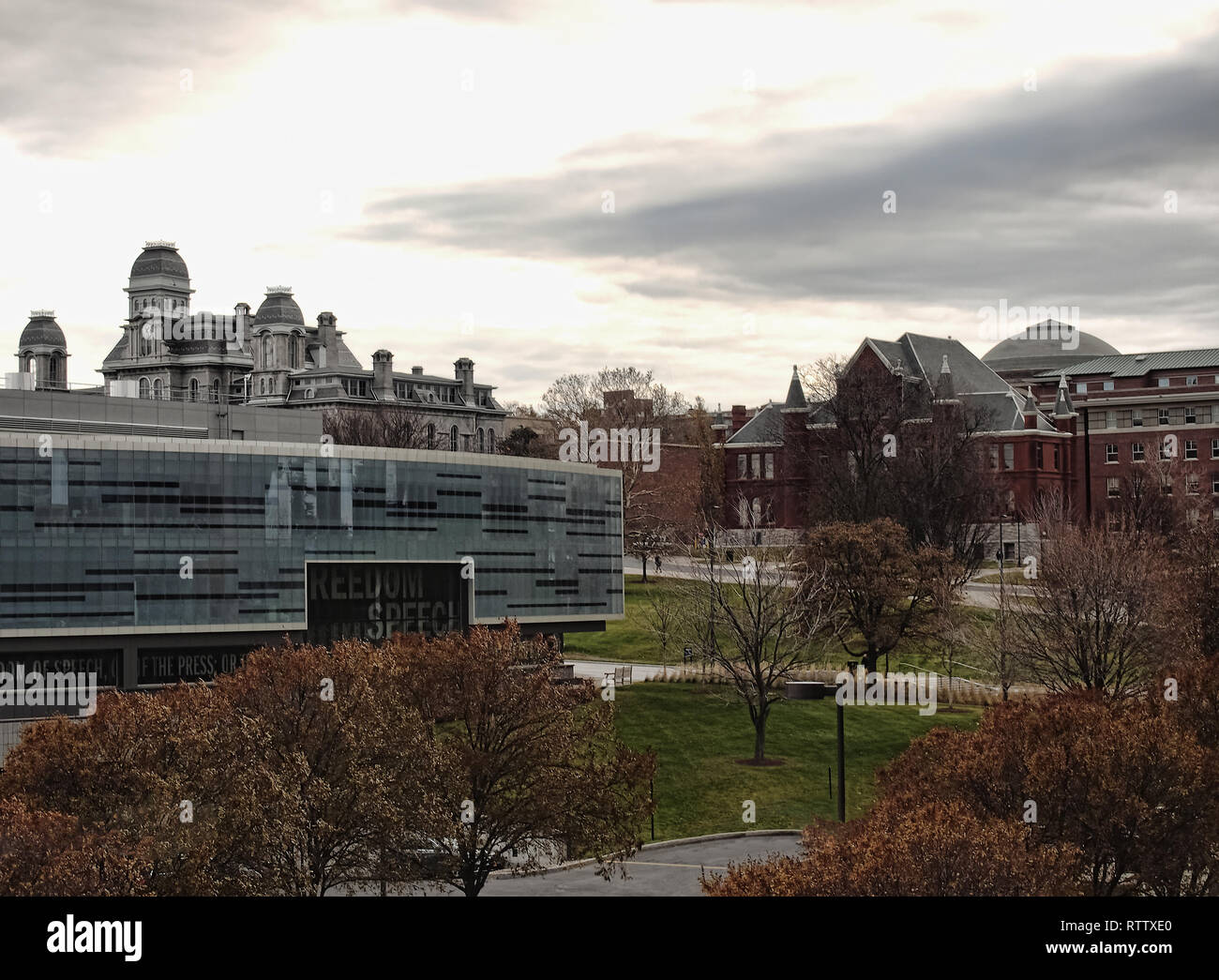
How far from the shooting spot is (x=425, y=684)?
42.3 m

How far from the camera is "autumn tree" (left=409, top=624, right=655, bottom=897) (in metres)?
39.5

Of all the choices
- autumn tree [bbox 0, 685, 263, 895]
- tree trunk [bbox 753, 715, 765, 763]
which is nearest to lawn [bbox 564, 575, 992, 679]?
tree trunk [bbox 753, 715, 765, 763]

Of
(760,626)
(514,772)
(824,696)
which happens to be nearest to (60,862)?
(514,772)

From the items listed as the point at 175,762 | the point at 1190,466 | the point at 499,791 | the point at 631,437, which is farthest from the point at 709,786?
the point at 1190,466

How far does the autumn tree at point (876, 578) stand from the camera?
6906 cm

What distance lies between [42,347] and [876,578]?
321 ft

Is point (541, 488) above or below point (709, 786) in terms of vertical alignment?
above

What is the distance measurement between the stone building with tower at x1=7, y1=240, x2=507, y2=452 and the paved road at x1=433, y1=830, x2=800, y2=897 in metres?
86.1

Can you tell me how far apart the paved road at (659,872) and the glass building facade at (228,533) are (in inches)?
985

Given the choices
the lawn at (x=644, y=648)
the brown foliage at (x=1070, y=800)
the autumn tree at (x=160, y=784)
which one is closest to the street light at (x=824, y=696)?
the lawn at (x=644, y=648)

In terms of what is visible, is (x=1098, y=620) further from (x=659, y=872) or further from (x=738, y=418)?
(x=738, y=418)
